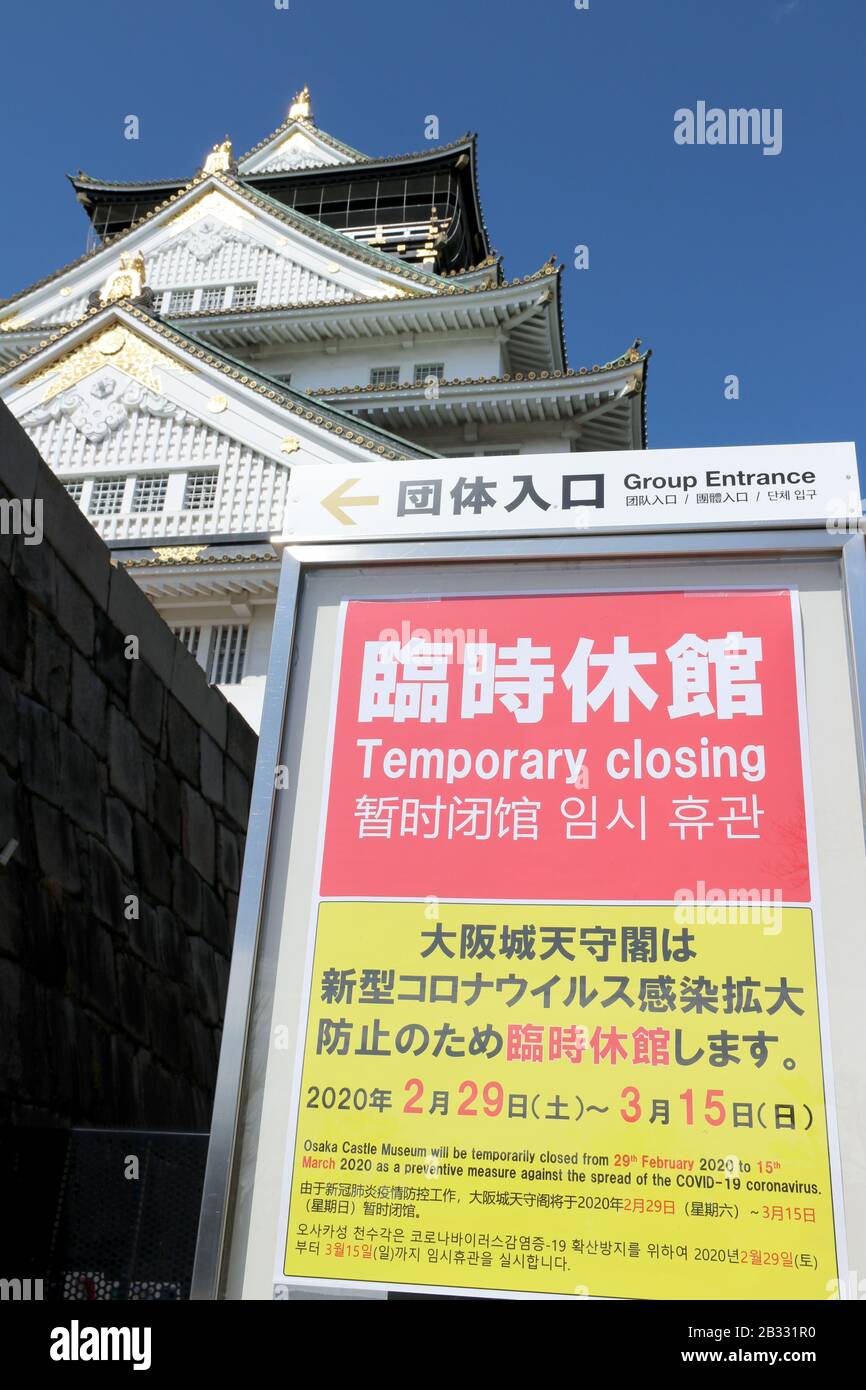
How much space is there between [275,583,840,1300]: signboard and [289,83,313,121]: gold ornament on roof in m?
33.8

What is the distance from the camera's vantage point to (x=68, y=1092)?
443 centimetres

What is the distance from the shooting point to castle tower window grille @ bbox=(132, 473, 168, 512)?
52.9 ft

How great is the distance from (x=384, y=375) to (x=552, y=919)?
73.4 feet

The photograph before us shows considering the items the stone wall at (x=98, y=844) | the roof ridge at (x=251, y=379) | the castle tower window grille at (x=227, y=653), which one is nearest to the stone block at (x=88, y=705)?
the stone wall at (x=98, y=844)

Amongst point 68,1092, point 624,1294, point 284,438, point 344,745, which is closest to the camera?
point 624,1294

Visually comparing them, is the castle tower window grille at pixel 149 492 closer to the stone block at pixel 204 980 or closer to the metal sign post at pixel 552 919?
the stone block at pixel 204 980

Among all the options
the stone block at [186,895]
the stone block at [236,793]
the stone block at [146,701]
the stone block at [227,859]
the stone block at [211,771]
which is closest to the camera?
the stone block at [146,701]

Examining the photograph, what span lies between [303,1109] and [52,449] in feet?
52.1

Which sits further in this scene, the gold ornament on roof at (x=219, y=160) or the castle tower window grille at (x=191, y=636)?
the gold ornament on roof at (x=219, y=160)

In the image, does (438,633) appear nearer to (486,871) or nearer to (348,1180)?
(486,871)

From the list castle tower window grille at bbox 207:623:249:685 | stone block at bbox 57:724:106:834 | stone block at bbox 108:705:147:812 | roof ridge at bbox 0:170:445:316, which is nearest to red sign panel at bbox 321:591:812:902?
stone block at bbox 57:724:106:834

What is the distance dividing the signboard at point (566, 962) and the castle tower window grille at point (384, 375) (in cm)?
2147

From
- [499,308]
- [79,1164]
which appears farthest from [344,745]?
[499,308]

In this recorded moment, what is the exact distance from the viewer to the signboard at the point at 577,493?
2957 millimetres
